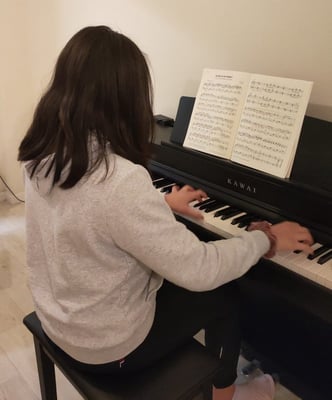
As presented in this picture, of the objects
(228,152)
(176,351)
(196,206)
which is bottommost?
(176,351)

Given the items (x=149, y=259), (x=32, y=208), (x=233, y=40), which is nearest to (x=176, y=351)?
(x=149, y=259)

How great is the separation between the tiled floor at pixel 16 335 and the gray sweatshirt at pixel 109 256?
74cm

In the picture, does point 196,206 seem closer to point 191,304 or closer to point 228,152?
point 228,152

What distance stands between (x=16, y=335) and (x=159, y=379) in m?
1.11

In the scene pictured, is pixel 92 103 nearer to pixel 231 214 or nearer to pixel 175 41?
pixel 231 214

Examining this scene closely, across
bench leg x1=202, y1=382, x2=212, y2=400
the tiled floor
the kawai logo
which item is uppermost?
the kawai logo

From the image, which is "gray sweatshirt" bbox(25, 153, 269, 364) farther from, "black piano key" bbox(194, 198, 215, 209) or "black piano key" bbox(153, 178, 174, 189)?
"black piano key" bbox(153, 178, 174, 189)

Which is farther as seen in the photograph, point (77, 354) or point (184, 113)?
point (184, 113)

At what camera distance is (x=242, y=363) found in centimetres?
174

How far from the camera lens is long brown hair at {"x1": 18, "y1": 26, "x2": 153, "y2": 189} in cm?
82

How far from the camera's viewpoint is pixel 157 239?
0.79 meters

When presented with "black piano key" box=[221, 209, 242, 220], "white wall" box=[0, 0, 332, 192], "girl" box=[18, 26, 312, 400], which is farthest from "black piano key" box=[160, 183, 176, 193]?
"white wall" box=[0, 0, 332, 192]

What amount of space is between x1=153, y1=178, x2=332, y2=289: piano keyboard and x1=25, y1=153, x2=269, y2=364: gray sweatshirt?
0.38ft

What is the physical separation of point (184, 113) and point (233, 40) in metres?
0.46
